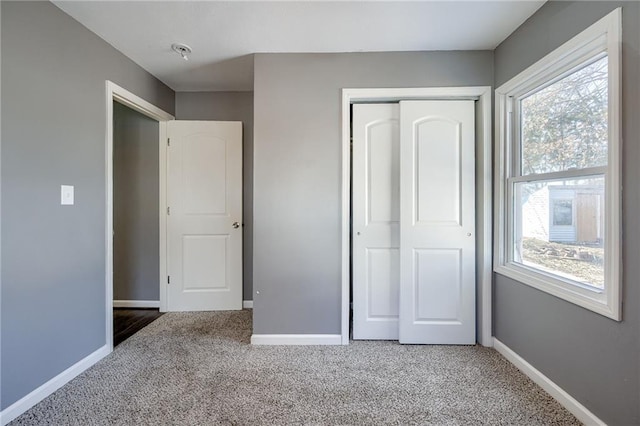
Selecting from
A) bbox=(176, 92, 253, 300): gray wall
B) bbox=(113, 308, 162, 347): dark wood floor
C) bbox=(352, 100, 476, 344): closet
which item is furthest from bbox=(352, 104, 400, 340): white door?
bbox=(113, 308, 162, 347): dark wood floor

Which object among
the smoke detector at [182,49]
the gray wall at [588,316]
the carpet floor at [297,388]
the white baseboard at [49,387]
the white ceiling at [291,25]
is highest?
the smoke detector at [182,49]

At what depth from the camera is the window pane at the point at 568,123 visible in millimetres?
1430

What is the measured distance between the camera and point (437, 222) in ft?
7.42

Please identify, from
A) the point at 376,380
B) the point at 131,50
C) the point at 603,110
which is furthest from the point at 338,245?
the point at 131,50

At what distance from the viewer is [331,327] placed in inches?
89.7

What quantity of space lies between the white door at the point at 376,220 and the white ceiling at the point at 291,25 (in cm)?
54

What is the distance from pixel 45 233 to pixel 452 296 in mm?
2825

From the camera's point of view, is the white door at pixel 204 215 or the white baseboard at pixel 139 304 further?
the white baseboard at pixel 139 304

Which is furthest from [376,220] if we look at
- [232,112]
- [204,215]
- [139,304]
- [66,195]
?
[139,304]

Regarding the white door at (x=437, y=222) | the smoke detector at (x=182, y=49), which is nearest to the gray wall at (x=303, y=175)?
the white door at (x=437, y=222)

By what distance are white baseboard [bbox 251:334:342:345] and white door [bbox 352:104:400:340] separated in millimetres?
214

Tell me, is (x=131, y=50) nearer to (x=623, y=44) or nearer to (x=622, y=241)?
(x=623, y=44)

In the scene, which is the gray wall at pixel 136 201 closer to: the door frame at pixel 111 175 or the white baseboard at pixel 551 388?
the door frame at pixel 111 175

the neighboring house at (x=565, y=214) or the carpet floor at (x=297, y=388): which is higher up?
the neighboring house at (x=565, y=214)
